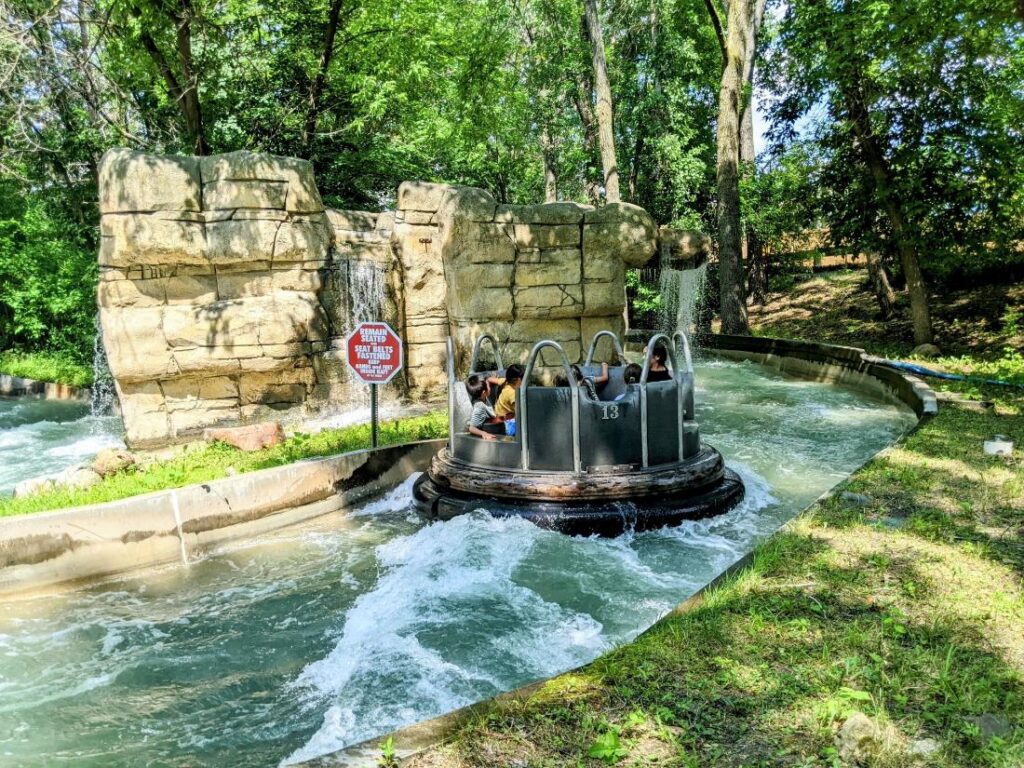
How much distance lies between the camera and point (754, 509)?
23.9ft

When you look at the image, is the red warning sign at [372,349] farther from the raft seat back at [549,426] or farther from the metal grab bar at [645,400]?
the metal grab bar at [645,400]

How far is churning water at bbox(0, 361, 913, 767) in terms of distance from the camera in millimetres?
4023

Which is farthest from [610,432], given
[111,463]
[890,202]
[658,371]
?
[890,202]

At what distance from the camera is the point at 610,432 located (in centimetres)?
685

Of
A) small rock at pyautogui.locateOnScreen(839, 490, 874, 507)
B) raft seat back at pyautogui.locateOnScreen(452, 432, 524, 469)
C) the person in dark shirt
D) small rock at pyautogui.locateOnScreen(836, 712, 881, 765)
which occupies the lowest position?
small rock at pyautogui.locateOnScreen(836, 712, 881, 765)

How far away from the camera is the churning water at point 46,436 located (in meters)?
10.3

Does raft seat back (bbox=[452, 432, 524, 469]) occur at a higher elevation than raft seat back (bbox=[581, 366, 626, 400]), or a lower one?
lower

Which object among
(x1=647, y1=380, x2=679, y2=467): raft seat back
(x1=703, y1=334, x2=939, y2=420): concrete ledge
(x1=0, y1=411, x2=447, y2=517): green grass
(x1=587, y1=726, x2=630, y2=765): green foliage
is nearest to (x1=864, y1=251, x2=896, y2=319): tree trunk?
(x1=703, y1=334, x2=939, y2=420): concrete ledge

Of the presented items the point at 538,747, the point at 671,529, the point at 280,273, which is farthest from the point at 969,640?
the point at 280,273

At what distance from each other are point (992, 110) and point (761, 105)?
25.5 feet

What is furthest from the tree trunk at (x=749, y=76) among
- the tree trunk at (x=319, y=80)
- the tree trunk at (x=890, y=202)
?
the tree trunk at (x=319, y=80)

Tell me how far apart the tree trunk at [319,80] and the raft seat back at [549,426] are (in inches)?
459

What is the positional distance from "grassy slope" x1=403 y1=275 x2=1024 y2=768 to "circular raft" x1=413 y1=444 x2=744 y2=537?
1.43 metres

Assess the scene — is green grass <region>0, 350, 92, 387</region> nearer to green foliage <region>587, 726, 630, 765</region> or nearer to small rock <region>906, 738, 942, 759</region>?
green foliage <region>587, 726, 630, 765</region>
